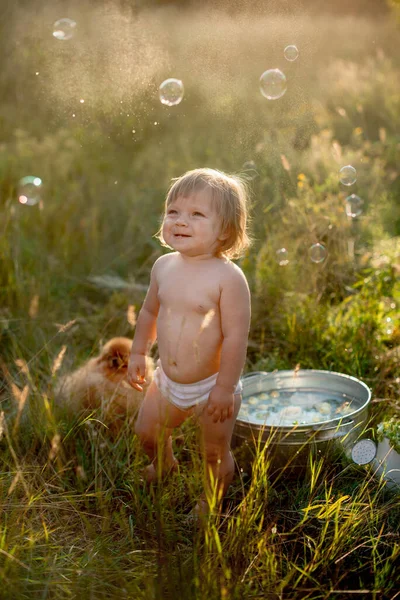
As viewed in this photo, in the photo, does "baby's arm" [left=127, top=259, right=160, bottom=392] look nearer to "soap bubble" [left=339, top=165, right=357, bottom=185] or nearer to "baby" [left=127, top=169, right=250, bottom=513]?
"baby" [left=127, top=169, right=250, bottom=513]

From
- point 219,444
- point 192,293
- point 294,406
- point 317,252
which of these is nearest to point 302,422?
point 294,406

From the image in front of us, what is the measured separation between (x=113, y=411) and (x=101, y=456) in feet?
0.62

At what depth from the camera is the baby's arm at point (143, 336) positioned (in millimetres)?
2234

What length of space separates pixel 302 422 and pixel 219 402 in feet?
1.86

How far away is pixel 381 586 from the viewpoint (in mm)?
1737

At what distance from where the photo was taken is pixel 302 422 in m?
2.45

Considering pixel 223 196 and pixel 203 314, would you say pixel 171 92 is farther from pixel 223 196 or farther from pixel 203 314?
pixel 203 314

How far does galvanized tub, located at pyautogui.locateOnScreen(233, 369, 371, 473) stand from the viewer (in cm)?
223

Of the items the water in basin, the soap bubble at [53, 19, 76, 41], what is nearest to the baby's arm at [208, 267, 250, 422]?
the water in basin

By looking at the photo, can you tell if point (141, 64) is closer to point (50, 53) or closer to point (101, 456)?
point (50, 53)

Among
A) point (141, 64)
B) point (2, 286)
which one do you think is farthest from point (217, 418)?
point (141, 64)

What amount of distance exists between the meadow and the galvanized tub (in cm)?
7

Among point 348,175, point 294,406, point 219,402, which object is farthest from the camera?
point 348,175

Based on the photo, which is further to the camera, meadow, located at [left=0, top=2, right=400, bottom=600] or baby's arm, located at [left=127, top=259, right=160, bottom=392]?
baby's arm, located at [left=127, top=259, right=160, bottom=392]
